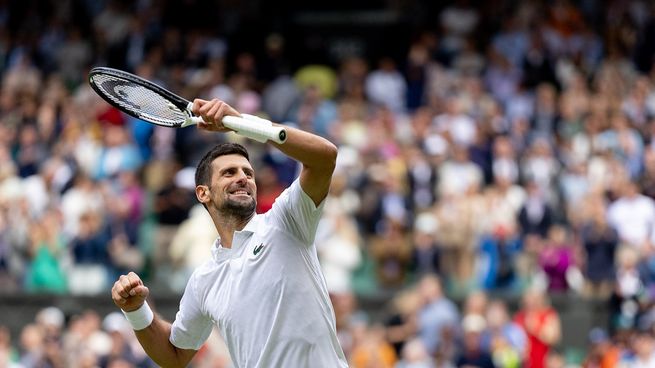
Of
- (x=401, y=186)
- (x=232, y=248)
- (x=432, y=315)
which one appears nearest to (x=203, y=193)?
(x=232, y=248)

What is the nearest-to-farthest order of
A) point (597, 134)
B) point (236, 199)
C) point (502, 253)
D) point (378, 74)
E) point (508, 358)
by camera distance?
point (236, 199)
point (508, 358)
point (502, 253)
point (597, 134)
point (378, 74)

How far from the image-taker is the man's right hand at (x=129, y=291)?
694cm

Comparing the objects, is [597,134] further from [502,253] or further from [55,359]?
[55,359]

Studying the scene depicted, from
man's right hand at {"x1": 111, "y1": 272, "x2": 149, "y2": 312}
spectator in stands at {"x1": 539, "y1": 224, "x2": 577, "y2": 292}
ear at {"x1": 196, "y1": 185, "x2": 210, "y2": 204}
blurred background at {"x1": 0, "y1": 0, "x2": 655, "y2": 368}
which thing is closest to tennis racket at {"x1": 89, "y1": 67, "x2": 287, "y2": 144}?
ear at {"x1": 196, "y1": 185, "x2": 210, "y2": 204}

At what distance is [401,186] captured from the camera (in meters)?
16.9

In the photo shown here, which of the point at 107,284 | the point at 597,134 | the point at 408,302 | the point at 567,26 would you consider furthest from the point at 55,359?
the point at 567,26

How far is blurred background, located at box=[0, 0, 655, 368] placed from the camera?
15.0 metres

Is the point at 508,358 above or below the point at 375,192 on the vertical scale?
below

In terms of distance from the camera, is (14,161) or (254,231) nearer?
(254,231)

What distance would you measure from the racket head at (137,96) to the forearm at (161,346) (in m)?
1.05

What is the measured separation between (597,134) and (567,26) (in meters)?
3.44

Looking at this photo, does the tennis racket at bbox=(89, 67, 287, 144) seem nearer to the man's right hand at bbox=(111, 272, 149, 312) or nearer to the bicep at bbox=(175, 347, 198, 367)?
the man's right hand at bbox=(111, 272, 149, 312)

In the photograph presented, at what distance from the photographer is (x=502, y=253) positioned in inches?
634

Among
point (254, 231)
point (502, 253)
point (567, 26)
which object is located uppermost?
point (567, 26)
